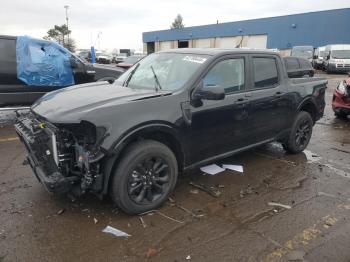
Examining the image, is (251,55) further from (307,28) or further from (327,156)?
(307,28)

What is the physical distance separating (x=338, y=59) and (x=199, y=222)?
26.2 metres

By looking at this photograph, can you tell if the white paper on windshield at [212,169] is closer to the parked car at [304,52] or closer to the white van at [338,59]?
the white van at [338,59]

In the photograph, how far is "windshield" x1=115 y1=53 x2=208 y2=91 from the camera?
169 inches

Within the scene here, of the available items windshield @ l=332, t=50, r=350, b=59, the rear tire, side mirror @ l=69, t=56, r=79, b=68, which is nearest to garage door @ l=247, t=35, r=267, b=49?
windshield @ l=332, t=50, r=350, b=59

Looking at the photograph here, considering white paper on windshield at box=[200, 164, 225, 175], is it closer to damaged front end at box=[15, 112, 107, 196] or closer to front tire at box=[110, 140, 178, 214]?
front tire at box=[110, 140, 178, 214]

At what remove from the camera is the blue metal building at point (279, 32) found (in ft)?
122

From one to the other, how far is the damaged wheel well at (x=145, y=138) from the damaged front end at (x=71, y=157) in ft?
0.27

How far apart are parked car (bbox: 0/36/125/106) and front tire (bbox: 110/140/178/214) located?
4479 mm

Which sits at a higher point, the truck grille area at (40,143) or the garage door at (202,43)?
the garage door at (202,43)

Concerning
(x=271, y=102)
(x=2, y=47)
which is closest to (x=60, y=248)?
(x=271, y=102)

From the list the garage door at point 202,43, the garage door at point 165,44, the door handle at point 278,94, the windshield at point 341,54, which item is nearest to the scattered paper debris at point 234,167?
the door handle at point 278,94

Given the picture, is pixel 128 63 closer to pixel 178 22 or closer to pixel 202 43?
pixel 202 43

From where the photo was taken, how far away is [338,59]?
26.2 m

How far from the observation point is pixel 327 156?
6.09m
